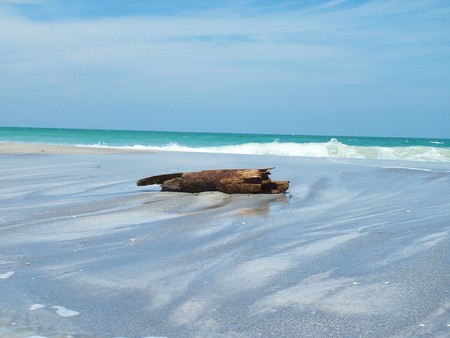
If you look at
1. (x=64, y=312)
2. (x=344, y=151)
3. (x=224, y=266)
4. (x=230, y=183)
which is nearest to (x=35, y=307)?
(x=64, y=312)

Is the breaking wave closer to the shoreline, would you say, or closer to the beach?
the shoreline

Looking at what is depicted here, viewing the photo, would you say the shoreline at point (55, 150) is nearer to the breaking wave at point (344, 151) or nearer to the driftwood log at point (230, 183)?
the breaking wave at point (344, 151)

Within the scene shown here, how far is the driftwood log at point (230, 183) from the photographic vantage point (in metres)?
9.72

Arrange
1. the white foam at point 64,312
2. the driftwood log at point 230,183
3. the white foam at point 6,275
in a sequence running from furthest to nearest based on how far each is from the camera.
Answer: the driftwood log at point 230,183
the white foam at point 6,275
the white foam at point 64,312

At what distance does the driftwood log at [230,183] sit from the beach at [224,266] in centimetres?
43

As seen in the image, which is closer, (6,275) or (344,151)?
(6,275)

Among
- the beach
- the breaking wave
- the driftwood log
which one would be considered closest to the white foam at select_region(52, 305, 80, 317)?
the beach

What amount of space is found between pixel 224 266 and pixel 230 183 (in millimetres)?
4841

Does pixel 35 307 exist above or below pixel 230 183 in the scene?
below

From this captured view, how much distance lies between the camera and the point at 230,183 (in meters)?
9.73

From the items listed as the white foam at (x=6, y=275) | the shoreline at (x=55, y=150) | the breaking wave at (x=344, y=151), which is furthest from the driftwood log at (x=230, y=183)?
the breaking wave at (x=344, y=151)

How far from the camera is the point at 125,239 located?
19.9 feet

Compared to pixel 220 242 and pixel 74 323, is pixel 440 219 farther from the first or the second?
pixel 74 323

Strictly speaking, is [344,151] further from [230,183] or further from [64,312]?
[64,312]
